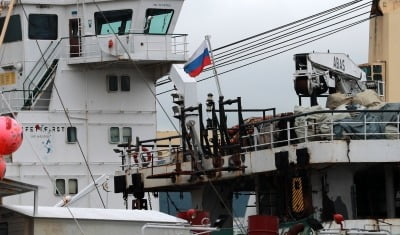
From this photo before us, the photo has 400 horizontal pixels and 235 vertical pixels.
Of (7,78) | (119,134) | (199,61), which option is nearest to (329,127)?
(199,61)

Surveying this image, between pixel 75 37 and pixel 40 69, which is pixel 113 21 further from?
pixel 40 69

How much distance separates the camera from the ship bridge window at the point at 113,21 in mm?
53188

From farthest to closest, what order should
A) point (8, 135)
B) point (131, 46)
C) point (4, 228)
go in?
point (131, 46) → point (4, 228) → point (8, 135)

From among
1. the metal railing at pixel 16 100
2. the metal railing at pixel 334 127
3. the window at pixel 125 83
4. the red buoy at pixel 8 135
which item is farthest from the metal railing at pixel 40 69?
the red buoy at pixel 8 135

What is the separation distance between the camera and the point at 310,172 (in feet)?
132

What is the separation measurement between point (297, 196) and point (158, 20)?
14.2m

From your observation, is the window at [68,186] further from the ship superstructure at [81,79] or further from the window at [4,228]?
the window at [4,228]

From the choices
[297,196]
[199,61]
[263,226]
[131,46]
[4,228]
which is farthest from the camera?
[131,46]

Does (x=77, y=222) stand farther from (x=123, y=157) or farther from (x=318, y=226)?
(x=123, y=157)

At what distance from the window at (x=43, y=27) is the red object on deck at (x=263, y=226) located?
703 inches

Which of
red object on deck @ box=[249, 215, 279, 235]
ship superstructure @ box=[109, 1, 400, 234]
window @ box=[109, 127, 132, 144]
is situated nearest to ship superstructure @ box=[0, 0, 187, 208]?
window @ box=[109, 127, 132, 144]

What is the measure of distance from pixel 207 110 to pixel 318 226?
20.8 feet

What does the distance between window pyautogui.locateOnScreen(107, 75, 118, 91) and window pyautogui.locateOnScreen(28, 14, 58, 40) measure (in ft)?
7.21

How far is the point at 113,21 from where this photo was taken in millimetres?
53438
